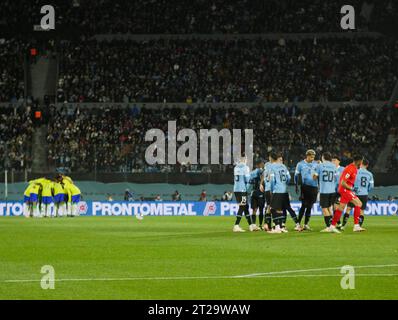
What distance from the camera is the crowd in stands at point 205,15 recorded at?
5400cm

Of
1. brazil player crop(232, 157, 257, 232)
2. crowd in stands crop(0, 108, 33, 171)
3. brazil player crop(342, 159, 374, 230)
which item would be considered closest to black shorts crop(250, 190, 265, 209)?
brazil player crop(232, 157, 257, 232)

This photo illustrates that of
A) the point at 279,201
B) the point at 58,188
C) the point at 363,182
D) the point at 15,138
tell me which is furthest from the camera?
the point at 15,138

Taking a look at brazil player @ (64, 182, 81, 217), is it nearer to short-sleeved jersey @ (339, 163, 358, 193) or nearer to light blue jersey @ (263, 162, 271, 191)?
light blue jersey @ (263, 162, 271, 191)

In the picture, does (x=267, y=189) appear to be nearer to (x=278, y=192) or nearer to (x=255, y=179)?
(x=278, y=192)

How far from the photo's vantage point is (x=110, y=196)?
138 feet

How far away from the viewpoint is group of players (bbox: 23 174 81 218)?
38.3m

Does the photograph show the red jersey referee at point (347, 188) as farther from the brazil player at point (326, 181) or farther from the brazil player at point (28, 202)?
the brazil player at point (28, 202)

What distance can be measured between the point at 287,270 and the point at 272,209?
978 cm

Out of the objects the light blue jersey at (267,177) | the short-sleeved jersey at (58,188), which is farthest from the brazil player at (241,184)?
the short-sleeved jersey at (58,188)

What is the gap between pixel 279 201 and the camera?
969 inches

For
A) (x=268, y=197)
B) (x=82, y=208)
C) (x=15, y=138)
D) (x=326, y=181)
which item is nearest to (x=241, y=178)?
(x=268, y=197)

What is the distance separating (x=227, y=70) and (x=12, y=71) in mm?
12003

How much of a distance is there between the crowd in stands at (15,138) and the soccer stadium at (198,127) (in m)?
0.11
